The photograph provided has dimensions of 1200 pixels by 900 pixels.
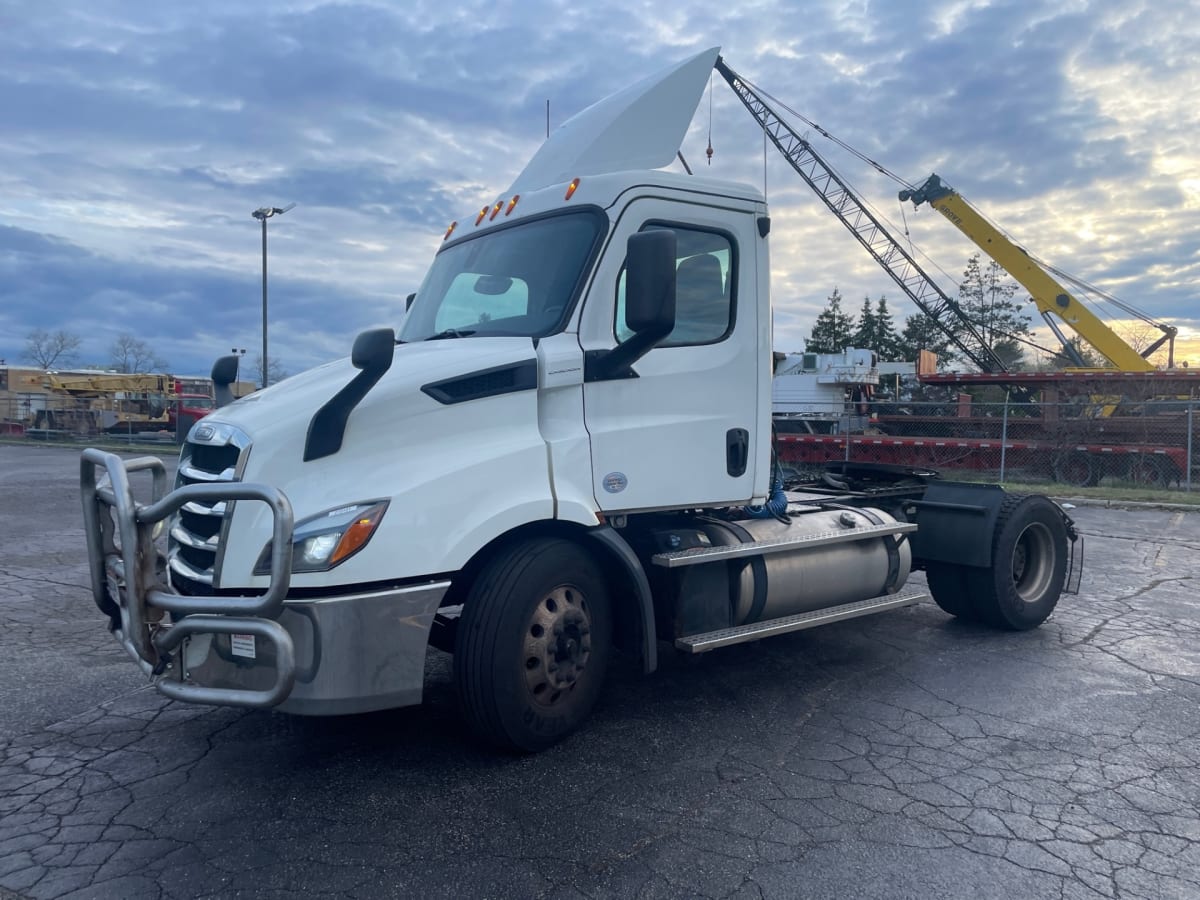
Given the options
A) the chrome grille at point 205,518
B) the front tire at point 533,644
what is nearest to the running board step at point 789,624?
the front tire at point 533,644

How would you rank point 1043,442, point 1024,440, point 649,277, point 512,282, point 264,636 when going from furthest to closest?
point 1024,440, point 1043,442, point 512,282, point 649,277, point 264,636

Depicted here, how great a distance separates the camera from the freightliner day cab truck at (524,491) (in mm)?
3426

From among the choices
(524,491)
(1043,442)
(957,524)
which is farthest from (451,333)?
(1043,442)

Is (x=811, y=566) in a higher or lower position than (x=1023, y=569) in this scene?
higher

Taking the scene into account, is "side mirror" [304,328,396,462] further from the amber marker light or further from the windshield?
the windshield

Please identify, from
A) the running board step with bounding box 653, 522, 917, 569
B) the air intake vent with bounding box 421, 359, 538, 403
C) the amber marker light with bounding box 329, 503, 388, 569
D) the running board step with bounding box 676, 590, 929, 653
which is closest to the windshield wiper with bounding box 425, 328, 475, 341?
the air intake vent with bounding box 421, 359, 538, 403

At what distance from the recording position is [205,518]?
367cm

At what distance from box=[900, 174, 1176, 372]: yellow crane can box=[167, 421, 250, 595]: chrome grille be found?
2638cm

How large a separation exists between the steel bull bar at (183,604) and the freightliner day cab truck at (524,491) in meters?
0.01

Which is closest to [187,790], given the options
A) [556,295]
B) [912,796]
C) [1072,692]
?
[556,295]

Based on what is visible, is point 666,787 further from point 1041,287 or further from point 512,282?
point 1041,287

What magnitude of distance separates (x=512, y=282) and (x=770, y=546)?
2045 mm

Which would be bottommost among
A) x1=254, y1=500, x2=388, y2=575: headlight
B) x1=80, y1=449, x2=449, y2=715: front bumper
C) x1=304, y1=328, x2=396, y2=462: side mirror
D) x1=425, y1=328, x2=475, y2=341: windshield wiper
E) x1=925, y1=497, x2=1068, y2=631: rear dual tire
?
x1=925, y1=497, x2=1068, y2=631: rear dual tire

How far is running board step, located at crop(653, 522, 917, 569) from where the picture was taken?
4.46m
